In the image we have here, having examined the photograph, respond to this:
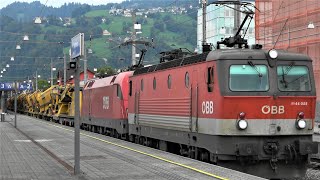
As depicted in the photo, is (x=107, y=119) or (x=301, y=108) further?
(x=107, y=119)

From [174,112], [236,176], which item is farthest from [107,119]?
[236,176]

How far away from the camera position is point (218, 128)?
13.3 meters

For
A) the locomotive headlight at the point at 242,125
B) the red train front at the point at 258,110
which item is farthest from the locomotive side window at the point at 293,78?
the locomotive headlight at the point at 242,125

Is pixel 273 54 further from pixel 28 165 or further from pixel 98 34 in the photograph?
pixel 98 34

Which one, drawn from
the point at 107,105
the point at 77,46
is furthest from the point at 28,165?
the point at 107,105

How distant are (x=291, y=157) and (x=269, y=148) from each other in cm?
61

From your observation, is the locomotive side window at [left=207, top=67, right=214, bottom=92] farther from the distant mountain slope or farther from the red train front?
the distant mountain slope

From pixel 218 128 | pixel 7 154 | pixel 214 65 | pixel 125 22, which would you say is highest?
pixel 125 22

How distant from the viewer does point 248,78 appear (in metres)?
13.5

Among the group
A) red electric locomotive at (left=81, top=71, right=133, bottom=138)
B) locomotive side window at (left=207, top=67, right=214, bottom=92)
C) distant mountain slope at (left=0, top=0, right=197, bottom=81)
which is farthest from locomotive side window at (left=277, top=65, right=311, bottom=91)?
distant mountain slope at (left=0, top=0, right=197, bottom=81)

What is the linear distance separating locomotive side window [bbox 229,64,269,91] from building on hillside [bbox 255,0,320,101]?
2781cm

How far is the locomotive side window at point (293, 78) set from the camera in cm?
1366

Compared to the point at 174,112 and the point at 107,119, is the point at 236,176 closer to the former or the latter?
the point at 174,112

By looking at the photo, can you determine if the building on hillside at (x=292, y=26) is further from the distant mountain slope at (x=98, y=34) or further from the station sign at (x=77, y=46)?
the station sign at (x=77, y=46)
